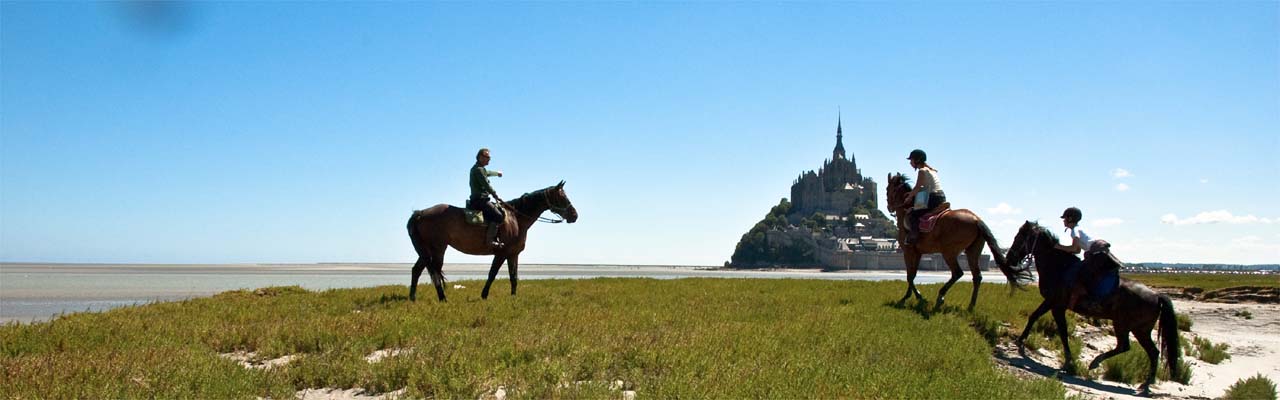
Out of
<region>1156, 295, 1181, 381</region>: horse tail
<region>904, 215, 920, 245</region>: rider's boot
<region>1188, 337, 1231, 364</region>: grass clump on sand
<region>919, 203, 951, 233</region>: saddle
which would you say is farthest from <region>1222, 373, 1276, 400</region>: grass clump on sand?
<region>904, 215, 920, 245</region>: rider's boot

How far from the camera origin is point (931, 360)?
7.33 metres

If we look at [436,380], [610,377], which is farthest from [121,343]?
[610,377]

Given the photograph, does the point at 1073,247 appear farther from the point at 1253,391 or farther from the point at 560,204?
the point at 560,204

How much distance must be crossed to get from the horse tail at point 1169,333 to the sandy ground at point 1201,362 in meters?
0.38

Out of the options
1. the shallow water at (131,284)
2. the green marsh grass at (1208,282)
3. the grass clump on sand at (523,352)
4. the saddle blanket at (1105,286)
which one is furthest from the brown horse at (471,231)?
the green marsh grass at (1208,282)

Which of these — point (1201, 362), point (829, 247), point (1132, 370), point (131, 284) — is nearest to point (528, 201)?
point (1132, 370)

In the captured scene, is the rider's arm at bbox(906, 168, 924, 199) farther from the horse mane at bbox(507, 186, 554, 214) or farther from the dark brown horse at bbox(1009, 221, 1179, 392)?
the horse mane at bbox(507, 186, 554, 214)

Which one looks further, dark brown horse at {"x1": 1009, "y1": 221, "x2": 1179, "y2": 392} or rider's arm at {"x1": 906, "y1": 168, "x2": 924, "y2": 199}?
rider's arm at {"x1": 906, "y1": 168, "x2": 924, "y2": 199}

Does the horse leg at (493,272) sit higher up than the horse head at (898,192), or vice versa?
the horse head at (898,192)

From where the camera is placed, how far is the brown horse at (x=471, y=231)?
12820 mm

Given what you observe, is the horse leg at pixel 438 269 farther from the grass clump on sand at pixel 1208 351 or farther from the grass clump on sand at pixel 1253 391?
the grass clump on sand at pixel 1208 351

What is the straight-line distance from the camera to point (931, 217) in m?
12.2

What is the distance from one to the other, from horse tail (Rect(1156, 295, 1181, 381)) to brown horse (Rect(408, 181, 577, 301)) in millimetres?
9113

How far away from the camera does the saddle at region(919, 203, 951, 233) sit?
12.2 metres
